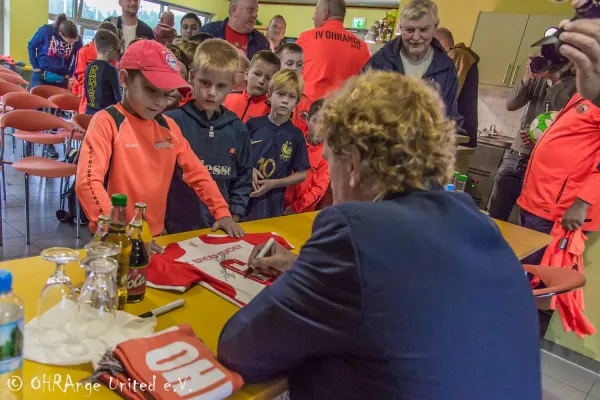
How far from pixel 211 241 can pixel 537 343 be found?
1065 mm

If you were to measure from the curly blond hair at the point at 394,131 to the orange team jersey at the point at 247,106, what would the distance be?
65.4 inches

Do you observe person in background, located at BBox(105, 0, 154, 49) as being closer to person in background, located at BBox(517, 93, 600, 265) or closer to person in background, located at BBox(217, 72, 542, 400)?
person in background, located at BBox(517, 93, 600, 265)

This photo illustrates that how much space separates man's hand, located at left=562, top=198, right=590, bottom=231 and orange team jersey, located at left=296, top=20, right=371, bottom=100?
1708 mm

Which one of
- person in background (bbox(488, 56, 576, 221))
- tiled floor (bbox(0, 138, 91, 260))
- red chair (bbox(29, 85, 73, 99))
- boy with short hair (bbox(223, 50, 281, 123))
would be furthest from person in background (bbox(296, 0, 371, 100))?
red chair (bbox(29, 85, 73, 99))

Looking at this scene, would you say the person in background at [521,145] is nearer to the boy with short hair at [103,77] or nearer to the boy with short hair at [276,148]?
the boy with short hair at [276,148]

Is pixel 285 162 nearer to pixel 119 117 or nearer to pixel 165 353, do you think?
pixel 119 117

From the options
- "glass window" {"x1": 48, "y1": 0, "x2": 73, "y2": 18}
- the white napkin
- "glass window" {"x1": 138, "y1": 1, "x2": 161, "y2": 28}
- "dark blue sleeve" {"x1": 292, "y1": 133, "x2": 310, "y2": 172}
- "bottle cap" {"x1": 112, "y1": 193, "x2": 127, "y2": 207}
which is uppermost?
"glass window" {"x1": 138, "y1": 1, "x2": 161, "y2": 28}

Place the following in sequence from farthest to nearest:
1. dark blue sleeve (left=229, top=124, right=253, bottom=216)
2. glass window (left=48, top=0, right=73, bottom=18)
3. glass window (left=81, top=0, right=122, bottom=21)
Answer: glass window (left=81, top=0, right=122, bottom=21)
glass window (left=48, top=0, right=73, bottom=18)
dark blue sleeve (left=229, top=124, right=253, bottom=216)

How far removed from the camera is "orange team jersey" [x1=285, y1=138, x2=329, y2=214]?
2.74 meters

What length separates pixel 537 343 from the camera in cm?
88

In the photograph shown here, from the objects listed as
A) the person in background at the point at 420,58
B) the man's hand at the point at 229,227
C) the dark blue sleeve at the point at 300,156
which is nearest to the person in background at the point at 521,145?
the person in background at the point at 420,58

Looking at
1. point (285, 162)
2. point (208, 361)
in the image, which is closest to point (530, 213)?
point (285, 162)

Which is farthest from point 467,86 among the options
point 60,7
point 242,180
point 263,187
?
point 60,7

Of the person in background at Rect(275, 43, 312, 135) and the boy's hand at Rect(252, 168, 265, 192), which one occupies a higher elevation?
the person in background at Rect(275, 43, 312, 135)
